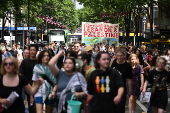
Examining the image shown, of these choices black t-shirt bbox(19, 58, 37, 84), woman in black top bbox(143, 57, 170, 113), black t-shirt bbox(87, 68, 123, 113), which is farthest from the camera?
black t-shirt bbox(19, 58, 37, 84)

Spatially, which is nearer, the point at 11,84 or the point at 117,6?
the point at 11,84

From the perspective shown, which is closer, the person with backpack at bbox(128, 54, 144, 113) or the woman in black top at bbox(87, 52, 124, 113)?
the woman in black top at bbox(87, 52, 124, 113)

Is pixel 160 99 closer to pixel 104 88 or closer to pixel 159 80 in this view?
pixel 159 80

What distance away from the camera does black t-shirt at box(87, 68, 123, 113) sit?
6770 millimetres

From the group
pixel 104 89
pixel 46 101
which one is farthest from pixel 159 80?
pixel 104 89

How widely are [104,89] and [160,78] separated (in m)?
2.83

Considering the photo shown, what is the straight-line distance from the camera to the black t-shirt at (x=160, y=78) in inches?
368

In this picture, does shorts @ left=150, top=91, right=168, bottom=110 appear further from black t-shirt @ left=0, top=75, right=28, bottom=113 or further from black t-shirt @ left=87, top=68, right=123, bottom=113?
black t-shirt @ left=0, top=75, right=28, bottom=113

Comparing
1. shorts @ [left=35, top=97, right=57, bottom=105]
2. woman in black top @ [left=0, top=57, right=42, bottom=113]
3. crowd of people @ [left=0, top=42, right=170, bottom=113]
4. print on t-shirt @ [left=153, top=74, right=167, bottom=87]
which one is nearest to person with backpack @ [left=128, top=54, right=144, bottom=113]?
crowd of people @ [left=0, top=42, right=170, bottom=113]

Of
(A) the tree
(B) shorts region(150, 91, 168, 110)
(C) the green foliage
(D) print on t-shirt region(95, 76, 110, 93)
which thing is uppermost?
(C) the green foliage

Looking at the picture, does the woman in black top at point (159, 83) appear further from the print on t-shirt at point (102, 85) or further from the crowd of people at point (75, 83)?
the print on t-shirt at point (102, 85)

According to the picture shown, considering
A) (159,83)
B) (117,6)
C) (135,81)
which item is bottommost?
(135,81)

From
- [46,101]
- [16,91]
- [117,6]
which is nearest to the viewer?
[16,91]

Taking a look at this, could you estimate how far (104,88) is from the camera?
6.80m
